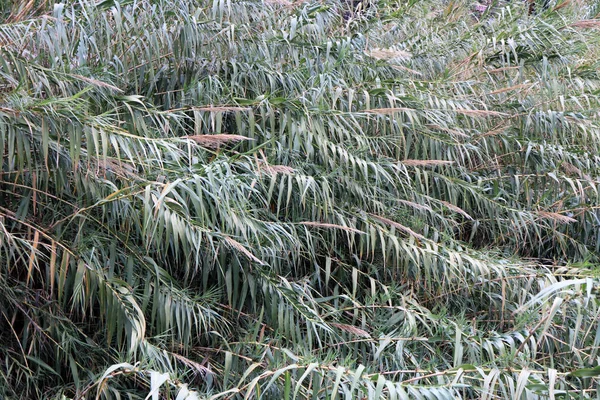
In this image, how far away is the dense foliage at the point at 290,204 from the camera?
208cm

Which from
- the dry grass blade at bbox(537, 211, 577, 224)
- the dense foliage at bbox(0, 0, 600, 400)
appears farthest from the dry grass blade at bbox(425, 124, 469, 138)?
the dry grass blade at bbox(537, 211, 577, 224)

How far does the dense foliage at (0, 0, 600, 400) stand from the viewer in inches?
81.7

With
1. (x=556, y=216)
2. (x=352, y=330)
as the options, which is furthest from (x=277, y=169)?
(x=556, y=216)

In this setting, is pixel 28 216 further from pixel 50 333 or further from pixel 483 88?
pixel 483 88

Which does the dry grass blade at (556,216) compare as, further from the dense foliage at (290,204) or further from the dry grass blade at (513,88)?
the dry grass blade at (513,88)

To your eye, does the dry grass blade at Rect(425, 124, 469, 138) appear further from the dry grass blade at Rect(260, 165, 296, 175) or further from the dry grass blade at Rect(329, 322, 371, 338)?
the dry grass blade at Rect(329, 322, 371, 338)

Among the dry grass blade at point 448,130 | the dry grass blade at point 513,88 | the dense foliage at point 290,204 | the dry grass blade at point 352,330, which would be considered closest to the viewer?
the dense foliage at point 290,204

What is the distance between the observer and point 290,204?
9.20ft

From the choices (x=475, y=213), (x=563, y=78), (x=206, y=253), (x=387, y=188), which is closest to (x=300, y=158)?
(x=387, y=188)

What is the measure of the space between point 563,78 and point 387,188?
146 cm

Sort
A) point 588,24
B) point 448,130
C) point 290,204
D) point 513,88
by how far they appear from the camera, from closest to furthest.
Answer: point 290,204, point 448,130, point 513,88, point 588,24

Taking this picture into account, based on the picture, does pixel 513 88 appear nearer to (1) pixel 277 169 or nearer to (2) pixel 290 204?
(2) pixel 290 204

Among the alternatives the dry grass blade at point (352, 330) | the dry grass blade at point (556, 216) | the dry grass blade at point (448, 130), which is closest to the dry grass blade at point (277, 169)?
the dry grass blade at point (352, 330)

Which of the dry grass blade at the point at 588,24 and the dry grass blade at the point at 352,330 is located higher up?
the dry grass blade at the point at 588,24
